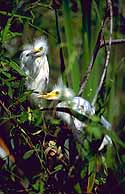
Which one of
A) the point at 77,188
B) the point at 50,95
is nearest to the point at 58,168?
the point at 77,188

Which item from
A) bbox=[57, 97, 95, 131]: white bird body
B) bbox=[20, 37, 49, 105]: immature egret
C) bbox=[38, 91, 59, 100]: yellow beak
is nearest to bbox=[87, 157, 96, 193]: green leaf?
bbox=[57, 97, 95, 131]: white bird body

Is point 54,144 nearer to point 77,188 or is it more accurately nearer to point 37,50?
point 77,188

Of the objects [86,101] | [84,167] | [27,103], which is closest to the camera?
[84,167]

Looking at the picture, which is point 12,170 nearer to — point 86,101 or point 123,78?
point 86,101

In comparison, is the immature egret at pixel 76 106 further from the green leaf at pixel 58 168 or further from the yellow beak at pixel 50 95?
the green leaf at pixel 58 168

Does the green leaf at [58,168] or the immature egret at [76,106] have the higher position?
the immature egret at [76,106]

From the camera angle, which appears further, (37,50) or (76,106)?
(37,50)

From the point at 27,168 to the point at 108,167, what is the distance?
0.33m

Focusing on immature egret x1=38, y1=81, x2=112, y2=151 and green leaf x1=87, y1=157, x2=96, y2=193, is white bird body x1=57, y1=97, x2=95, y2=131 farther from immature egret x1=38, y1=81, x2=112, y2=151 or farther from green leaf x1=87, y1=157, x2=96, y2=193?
green leaf x1=87, y1=157, x2=96, y2=193

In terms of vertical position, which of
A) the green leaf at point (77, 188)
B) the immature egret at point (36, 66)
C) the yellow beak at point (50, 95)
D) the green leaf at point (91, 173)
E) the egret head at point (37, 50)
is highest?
the egret head at point (37, 50)

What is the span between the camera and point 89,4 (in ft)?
7.18

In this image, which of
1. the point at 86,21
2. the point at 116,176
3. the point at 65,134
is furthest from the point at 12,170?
the point at 86,21

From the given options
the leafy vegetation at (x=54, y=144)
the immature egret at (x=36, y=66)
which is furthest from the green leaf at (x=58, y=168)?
the immature egret at (x=36, y=66)

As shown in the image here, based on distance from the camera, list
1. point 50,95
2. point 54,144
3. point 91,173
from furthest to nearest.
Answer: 1. point 50,95
2. point 54,144
3. point 91,173
